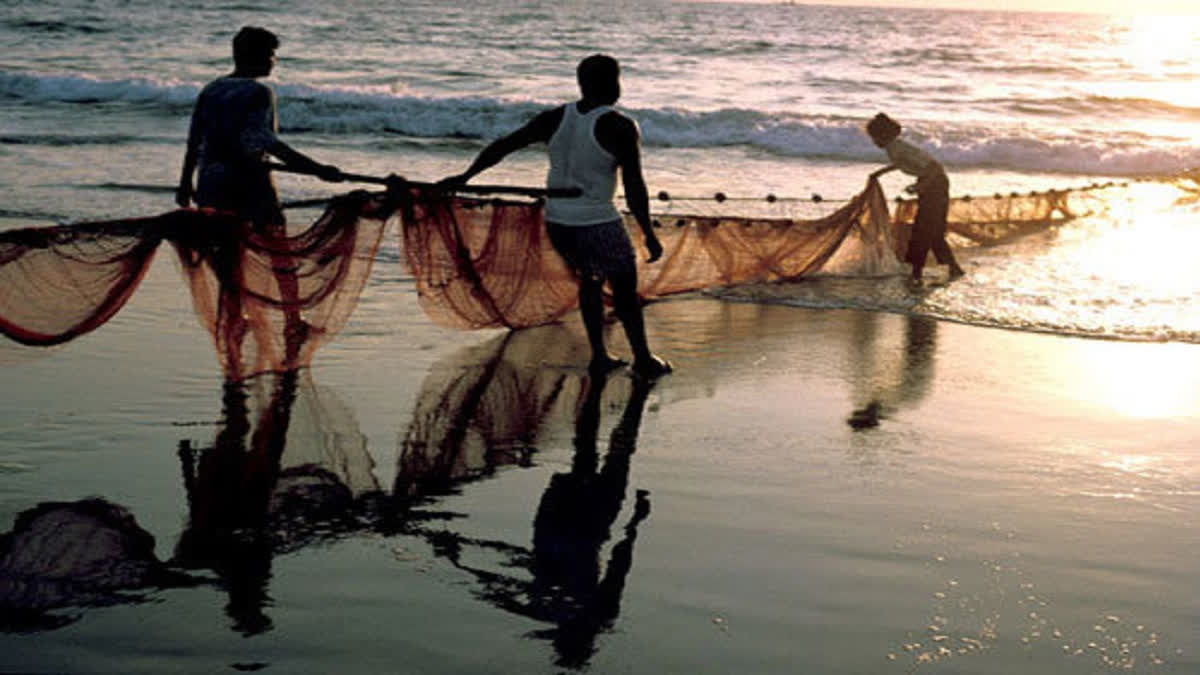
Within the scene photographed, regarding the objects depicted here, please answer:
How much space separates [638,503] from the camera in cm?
501

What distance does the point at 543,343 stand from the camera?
25.9ft

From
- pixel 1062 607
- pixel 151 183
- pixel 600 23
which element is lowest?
pixel 1062 607

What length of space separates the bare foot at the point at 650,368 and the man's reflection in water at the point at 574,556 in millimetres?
1373

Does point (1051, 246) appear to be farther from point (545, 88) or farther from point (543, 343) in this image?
point (545, 88)

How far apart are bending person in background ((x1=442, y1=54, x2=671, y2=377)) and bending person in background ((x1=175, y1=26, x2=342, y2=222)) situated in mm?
872

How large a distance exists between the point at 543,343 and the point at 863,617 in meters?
4.17

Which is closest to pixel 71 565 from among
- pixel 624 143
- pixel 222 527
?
pixel 222 527

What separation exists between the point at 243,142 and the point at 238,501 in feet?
6.97

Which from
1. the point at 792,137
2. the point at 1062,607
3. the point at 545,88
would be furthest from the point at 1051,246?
the point at 545,88

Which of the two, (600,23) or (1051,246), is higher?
(600,23)

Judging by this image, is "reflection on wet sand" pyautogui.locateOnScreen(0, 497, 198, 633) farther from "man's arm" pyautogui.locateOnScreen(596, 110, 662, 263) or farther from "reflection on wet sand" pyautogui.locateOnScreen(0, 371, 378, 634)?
"man's arm" pyautogui.locateOnScreen(596, 110, 662, 263)

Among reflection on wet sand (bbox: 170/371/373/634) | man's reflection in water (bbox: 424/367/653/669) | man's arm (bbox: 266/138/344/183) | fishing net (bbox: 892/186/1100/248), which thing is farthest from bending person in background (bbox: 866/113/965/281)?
reflection on wet sand (bbox: 170/371/373/634)

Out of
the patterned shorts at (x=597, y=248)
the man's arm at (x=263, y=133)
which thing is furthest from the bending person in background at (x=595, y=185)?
the man's arm at (x=263, y=133)

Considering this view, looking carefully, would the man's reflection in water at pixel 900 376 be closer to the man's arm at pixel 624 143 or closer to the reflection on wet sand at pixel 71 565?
the man's arm at pixel 624 143
